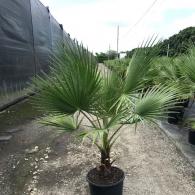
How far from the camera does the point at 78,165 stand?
385 cm

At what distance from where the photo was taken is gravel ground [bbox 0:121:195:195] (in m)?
→ 3.27

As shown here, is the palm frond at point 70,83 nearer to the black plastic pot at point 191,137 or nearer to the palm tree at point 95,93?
the palm tree at point 95,93

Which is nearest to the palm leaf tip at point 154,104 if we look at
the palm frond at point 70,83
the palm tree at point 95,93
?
the palm tree at point 95,93

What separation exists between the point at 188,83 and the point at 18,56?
488 centimetres

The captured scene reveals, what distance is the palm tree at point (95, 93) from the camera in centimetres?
241

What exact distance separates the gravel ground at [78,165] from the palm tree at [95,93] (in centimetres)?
76

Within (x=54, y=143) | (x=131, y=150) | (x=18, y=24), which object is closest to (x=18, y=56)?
(x=18, y=24)

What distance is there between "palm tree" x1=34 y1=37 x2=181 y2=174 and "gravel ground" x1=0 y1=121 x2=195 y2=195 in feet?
2.49

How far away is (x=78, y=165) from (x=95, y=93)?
5.24 ft

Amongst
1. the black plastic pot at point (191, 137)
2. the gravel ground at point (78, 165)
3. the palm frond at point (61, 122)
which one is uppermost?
the palm frond at point (61, 122)

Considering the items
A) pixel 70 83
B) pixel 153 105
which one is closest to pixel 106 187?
pixel 153 105

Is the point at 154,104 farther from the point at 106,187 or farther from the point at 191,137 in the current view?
the point at 191,137

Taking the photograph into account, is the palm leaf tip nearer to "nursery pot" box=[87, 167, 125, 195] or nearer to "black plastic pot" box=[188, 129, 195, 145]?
"nursery pot" box=[87, 167, 125, 195]

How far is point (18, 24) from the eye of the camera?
798 cm
